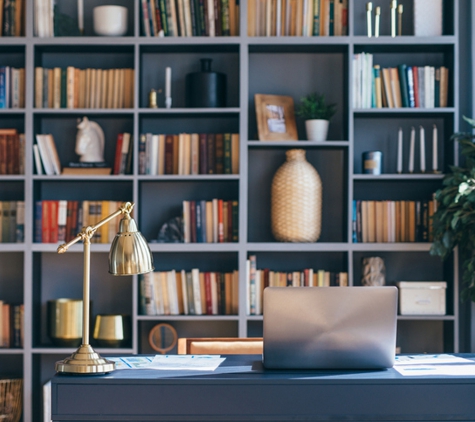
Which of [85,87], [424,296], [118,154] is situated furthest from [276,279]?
[85,87]

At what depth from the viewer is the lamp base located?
1901 mm

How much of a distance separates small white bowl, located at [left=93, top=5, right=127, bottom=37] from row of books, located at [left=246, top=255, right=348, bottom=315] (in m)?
1.55

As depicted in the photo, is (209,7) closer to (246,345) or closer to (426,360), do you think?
(246,345)

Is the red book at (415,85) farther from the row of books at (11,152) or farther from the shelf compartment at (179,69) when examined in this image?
the row of books at (11,152)

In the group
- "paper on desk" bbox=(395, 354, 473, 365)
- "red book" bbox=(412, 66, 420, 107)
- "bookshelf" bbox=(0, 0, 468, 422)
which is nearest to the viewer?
"paper on desk" bbox=(395, 354, 473, 365)

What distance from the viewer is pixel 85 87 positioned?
12.2 feet

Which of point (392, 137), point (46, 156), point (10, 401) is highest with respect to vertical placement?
point (392, 137)

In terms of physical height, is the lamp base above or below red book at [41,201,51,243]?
below

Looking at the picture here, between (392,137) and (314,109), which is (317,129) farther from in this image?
(392,137)

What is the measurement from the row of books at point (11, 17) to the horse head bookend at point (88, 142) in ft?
2.18

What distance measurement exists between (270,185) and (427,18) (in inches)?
53.1

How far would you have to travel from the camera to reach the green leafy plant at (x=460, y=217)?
320 cm

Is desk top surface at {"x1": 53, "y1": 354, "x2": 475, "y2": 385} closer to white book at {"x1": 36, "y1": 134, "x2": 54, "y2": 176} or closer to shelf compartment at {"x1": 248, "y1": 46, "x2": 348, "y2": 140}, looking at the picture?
white book at {"x1": 36, "y1": 134, "x2": 54, "y2": 176}

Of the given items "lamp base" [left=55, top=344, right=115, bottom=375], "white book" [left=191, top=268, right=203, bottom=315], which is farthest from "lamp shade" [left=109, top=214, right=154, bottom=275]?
"white book" [left=191, top=268, right=203, bottom=315]
